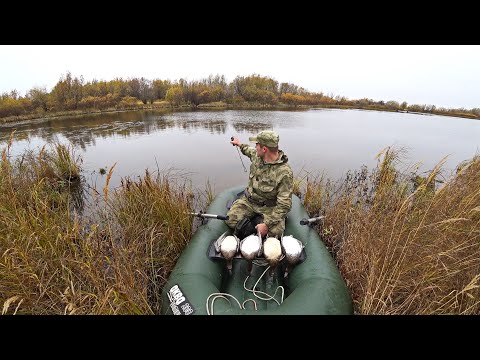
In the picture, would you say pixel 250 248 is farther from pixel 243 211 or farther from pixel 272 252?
pixel 243 211

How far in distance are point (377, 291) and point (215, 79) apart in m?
33.1

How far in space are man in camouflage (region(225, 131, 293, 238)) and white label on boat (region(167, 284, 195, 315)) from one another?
1121mm

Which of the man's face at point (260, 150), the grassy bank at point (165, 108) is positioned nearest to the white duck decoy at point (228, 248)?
the man's face at point (260, 150)

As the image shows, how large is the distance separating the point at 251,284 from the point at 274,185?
1.20 m

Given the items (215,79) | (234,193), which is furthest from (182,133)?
(215,79)

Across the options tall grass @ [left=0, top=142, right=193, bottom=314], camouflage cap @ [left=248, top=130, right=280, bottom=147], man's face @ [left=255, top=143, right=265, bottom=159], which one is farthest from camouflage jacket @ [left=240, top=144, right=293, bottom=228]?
tall grass @ [left=0, top=142, right=193, bottom=314]

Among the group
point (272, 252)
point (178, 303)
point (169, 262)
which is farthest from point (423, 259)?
point (169, 262)

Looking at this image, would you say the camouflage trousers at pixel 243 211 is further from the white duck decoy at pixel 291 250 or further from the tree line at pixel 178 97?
the tree line at pixel 178 97

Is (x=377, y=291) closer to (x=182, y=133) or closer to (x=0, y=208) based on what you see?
(x=0, y=208)

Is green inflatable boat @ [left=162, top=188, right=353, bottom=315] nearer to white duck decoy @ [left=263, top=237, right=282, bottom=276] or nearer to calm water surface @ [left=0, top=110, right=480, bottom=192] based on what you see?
white duck decoy @ [left=263, top=237, right=282, bottom=276]

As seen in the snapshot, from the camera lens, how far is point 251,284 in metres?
2.78

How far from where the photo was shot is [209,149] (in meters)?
10.0

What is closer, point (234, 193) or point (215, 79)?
point (234, 193)

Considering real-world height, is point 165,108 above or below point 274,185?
above
